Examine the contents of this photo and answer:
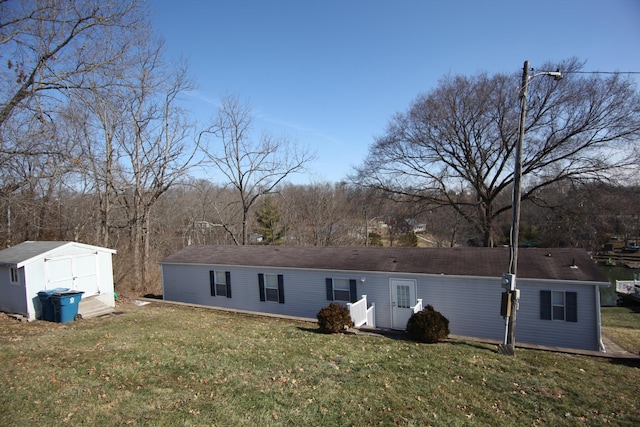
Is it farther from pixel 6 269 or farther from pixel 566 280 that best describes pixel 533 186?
pixel 6 269

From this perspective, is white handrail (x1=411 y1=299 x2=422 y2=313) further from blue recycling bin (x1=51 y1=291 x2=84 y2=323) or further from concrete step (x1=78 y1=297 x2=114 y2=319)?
blue recycling bin (x1=51 y1=291 x2=84 y2=323)

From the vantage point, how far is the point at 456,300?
520 inches

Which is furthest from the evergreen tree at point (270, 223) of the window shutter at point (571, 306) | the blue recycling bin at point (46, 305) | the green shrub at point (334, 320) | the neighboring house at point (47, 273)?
the window shutter at point (571, 306)

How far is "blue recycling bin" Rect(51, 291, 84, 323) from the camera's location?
12.2m

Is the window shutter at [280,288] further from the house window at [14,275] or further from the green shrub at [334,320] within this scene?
the house window at [14,275]

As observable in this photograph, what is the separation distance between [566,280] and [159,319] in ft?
43.3

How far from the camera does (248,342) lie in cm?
1008

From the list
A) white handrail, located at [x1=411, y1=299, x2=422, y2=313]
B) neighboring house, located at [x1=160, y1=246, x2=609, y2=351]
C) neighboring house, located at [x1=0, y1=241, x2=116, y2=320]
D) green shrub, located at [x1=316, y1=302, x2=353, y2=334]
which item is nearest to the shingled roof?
neighboring house, located at [x1=160, y1=246, x2=609, y2=351]

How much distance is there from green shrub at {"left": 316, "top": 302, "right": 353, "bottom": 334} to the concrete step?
8.04 meters

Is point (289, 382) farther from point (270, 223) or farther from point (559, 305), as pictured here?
point (270, 223)

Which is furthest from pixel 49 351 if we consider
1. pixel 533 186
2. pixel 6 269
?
pixel 533 186

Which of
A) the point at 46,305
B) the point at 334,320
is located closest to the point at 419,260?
the point at 334,320

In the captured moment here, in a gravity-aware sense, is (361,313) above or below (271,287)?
below

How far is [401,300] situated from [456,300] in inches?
76.2
